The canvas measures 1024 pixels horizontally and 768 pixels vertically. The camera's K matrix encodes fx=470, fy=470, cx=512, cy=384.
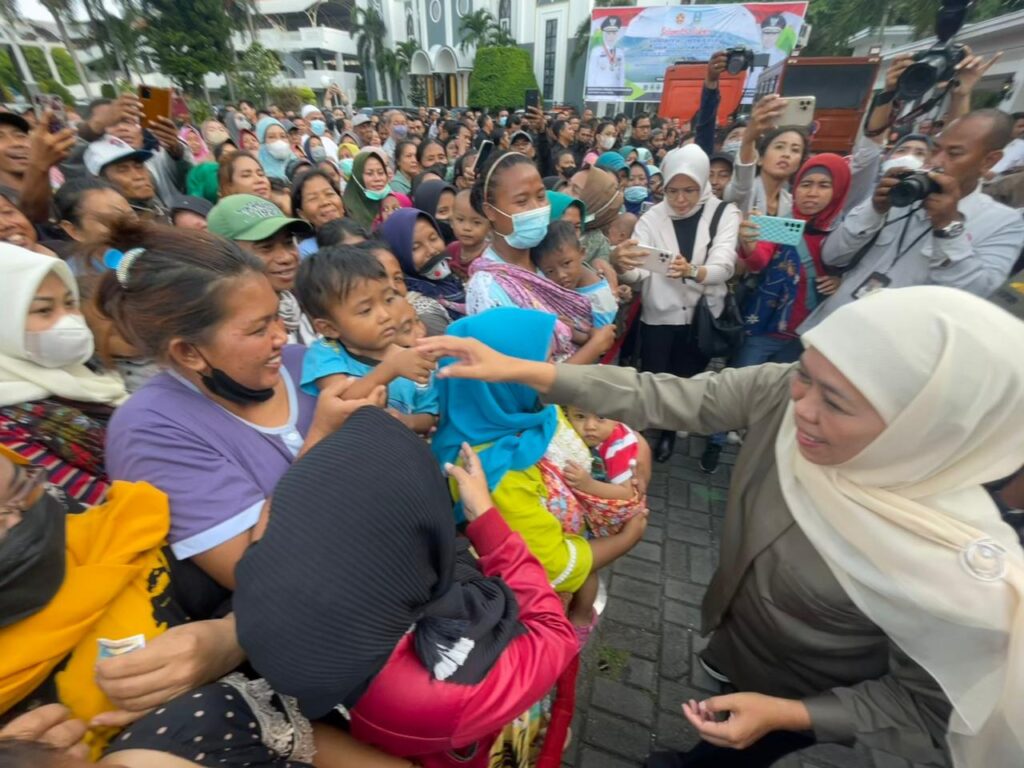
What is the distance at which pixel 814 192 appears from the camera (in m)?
3.46

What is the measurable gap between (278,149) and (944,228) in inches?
298

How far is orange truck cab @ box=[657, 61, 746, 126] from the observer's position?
1223 centimetres

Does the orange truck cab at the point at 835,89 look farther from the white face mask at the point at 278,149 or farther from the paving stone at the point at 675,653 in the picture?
the paving stone at the point at 675,653

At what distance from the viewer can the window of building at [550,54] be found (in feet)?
126

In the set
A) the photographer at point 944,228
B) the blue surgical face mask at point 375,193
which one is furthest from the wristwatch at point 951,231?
the blue surgical face mask at point 375,193

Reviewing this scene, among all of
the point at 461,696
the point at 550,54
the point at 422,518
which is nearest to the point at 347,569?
the point at 422,518

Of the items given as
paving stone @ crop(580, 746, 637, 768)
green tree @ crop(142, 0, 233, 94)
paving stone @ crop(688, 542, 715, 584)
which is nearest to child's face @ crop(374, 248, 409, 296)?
paving stone @ crop(580, 746, 637, 768)

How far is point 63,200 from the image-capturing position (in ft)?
9.11

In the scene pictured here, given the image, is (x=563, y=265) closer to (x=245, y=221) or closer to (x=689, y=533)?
(x=245, y=221)

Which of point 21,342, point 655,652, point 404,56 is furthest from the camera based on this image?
point 404,56

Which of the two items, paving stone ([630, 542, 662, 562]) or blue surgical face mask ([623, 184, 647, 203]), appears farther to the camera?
blue surgical face mask ([623, 184, 647, 203])

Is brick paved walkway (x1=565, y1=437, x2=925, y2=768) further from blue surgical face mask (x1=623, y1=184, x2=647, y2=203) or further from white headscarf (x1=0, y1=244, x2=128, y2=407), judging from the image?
blue surgical face mask (x1=623, y1=184, x2=647, y2=203)

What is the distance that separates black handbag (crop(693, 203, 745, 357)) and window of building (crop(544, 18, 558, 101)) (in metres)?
42.4

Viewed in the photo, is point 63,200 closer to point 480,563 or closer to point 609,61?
point 480,563
